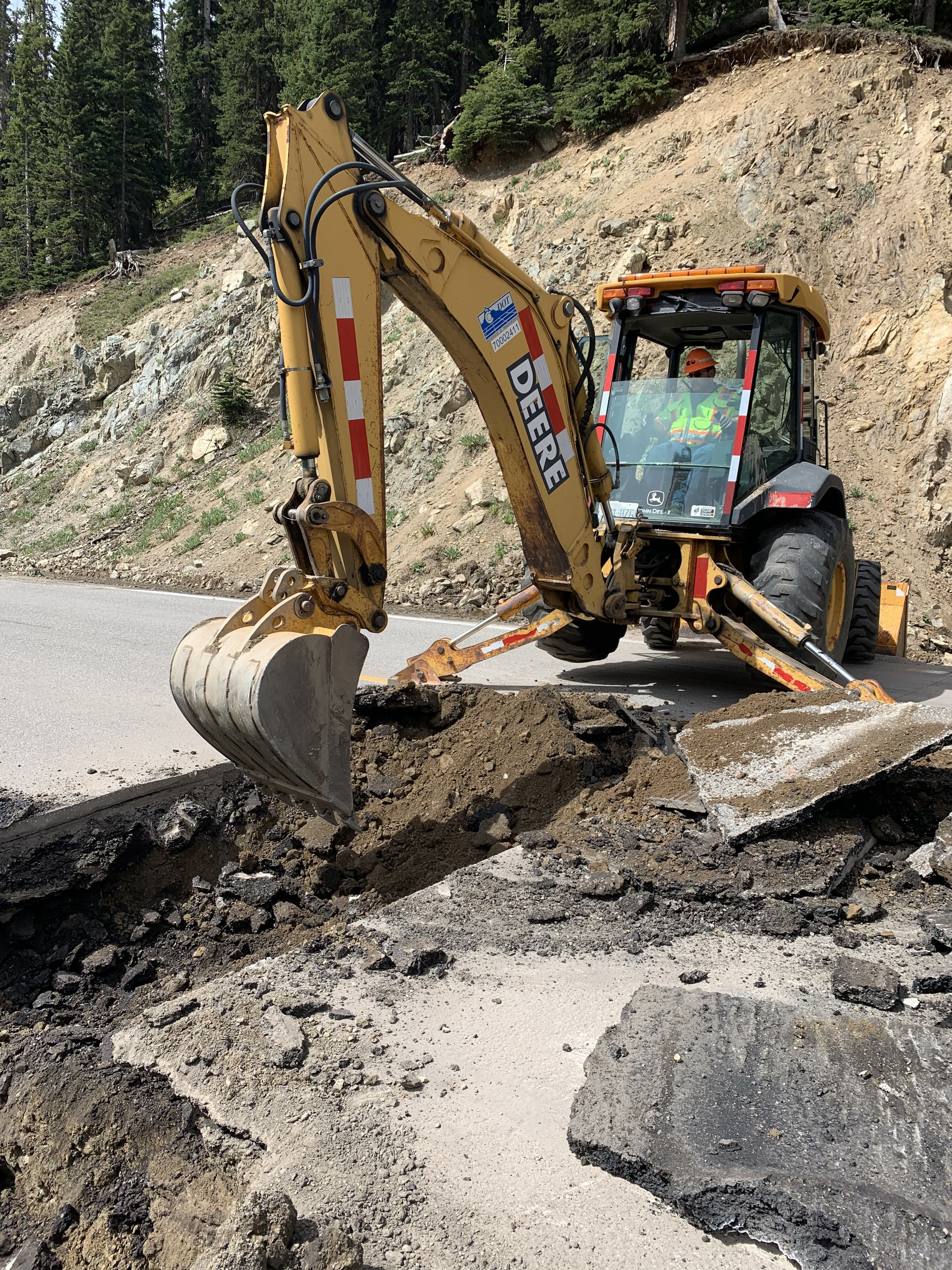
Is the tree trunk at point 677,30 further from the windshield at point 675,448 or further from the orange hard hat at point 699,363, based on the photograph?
the windshield at point 675,448

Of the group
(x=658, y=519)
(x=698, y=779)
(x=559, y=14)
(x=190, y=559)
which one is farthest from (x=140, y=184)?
(x=698, y=779)

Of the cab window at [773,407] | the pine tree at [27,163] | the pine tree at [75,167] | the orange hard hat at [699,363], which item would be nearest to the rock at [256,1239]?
the cab window at [773,407]

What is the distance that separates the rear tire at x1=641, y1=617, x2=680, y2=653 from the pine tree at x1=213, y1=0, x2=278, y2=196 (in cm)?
3151

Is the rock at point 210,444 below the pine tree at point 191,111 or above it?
below

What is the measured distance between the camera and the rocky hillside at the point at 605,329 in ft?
45.2

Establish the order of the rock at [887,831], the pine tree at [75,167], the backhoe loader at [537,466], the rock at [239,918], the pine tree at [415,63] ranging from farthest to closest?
the pine tree at [75,167], the pine tree at [415,63], the rock at [887,831], the rock at [239,918], the backhoe loader at [537,466]

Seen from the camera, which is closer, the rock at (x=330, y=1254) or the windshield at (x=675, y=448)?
the rock at (x=330, y=1254)

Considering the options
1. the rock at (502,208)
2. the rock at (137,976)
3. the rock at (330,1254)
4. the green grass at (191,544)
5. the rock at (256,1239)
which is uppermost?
the rock at (502,208)

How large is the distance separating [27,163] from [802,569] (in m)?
41.0

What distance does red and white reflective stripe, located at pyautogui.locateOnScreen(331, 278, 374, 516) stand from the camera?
4168 mm

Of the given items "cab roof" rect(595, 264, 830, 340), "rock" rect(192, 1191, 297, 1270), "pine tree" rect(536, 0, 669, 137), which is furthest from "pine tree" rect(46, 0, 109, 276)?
"rock" rect(192, 1191, 297, 1270)

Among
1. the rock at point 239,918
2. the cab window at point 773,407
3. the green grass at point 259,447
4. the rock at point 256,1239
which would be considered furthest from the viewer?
the green grass at point 259,447

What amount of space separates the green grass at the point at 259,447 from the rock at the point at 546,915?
1819 centimetres

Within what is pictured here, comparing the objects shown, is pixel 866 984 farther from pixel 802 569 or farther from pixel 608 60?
pixel 608 60
